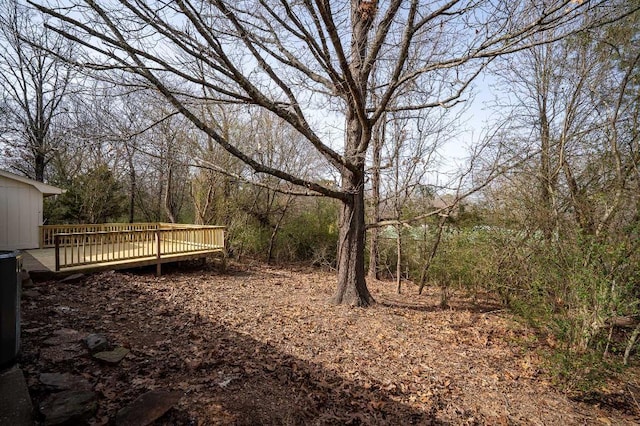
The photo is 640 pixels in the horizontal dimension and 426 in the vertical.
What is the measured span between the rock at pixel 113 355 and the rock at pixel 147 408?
0.77 metres

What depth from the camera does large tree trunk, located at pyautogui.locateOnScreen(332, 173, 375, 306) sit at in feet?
17.7

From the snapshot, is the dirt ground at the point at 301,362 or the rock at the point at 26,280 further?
the rock at the point at 26,280

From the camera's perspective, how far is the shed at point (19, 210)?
841 centimetres

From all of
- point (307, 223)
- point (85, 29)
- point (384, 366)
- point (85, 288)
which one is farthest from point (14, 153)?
point (384, 366)

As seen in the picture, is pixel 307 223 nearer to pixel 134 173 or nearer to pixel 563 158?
pixel 563 158

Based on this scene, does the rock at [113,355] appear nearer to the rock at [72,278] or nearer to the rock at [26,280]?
the rock at [26,280]

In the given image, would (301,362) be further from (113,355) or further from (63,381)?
(63,381)

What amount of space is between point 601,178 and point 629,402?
2912mm

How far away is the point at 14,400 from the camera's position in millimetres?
2068

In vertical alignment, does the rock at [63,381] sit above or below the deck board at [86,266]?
below

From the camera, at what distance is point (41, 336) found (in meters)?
3.25

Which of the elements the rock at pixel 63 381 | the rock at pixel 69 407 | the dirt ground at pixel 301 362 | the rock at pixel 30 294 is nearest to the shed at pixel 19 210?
the dirt ground at pixel 301 362

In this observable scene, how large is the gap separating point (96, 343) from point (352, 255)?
3827 millimetres

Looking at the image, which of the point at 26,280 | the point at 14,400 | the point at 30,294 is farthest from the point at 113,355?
the point at 26,280
